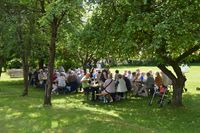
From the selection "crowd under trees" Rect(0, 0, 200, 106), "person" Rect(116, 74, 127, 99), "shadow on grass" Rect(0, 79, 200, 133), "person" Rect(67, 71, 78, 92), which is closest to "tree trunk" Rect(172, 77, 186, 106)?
"crowd under trees" Rect(0, 0, 200, 106)

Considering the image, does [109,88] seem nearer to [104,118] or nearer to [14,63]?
[104,118]

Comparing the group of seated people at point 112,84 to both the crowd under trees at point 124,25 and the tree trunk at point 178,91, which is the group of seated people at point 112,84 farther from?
the crowd under trees at point 124,25

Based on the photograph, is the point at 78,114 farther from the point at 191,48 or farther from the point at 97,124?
the point at 191,48

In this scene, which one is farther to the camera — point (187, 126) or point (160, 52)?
point (160, 52)

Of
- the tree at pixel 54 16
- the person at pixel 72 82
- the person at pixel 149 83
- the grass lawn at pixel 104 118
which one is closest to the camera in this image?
the grass lawn at pixel 104 118

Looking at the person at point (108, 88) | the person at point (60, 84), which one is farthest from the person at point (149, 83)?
the person at point (60, 84)

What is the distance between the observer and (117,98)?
23.7 metres

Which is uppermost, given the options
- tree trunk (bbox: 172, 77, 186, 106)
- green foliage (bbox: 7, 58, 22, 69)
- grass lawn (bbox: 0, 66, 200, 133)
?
green foliage (bbox: 7, 58, 22, 69)

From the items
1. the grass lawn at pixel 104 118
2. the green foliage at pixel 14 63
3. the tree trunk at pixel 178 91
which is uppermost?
the green foliage at pixel 14 63

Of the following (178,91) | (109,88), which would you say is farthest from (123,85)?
(178,91)

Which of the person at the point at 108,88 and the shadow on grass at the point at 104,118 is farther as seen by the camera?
the person at the point at 108,88

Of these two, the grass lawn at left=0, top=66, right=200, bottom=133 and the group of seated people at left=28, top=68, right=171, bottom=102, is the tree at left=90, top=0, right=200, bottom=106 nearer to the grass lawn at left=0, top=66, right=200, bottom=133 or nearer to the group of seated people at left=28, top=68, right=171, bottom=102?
the grass lawn at left=0, top=66, right=200, bottom=133

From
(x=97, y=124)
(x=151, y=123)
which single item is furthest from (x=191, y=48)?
(x=97, y=124)

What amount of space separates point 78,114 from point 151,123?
324 centimetres
